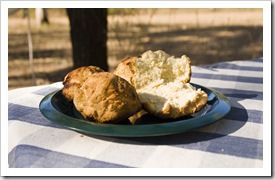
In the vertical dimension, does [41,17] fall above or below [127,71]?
above

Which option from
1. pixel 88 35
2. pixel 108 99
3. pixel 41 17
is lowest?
pixel 108 99

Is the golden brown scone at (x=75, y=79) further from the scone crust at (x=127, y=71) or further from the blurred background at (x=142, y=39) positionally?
the blurred background at (x=142, y=39)

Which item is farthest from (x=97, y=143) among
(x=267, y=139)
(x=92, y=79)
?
(x=267, y=139)

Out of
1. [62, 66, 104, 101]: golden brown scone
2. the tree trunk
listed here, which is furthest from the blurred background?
[62, 66, 104, 101]: golden brown scone

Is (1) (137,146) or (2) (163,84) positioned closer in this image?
(1) (137,146)

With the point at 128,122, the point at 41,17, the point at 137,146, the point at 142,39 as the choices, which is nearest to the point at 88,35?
the point at 128,122

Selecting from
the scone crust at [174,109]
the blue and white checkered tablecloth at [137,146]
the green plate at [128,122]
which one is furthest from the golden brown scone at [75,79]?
the scone crust at [174,109]

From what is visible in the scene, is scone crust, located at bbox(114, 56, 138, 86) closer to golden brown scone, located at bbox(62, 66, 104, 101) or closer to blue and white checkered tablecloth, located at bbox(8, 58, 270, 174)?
golden brown scone, located at bbox(62, 66, 104, 101)

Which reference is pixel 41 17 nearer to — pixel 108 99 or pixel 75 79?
pixel 75 79
